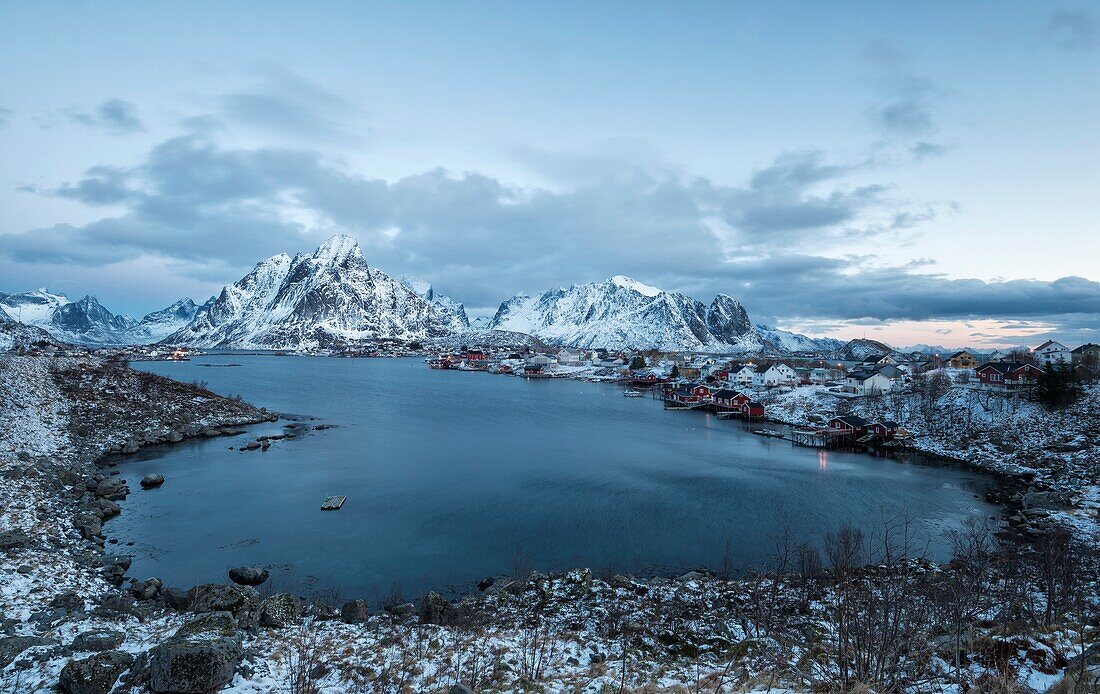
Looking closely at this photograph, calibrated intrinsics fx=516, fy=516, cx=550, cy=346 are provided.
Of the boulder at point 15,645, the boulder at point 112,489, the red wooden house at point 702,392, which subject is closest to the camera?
the boulder at point 15,645

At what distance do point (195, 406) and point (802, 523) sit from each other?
41.3 m

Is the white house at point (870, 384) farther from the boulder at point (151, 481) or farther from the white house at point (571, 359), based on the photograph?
the white house at point (571, 359)

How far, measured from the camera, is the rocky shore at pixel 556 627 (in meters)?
6.79

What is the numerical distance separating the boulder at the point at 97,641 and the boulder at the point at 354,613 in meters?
4.00

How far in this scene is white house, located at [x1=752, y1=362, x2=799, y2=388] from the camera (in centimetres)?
6806

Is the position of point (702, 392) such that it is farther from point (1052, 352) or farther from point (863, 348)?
point (863, 348)

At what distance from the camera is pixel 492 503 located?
894 inches

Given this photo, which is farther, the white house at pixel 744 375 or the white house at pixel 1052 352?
the white house at pixel 744 375

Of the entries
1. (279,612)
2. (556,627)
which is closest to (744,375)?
(556,627)

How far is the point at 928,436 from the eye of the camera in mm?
37625

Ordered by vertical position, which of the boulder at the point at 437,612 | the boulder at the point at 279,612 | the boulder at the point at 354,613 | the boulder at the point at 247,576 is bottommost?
the boulder at the point at 247,576

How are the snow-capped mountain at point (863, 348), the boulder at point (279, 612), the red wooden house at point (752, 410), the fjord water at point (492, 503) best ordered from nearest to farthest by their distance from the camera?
the boulder at point (279, 612)
the fjord water at point (492, 503)
the red wooden house at point (752, 410)
the snow-capped mountain at point (863, 348)

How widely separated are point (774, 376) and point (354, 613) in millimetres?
66738

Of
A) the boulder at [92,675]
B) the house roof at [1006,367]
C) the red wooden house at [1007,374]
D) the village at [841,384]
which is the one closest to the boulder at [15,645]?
the boulder at [92,675]
